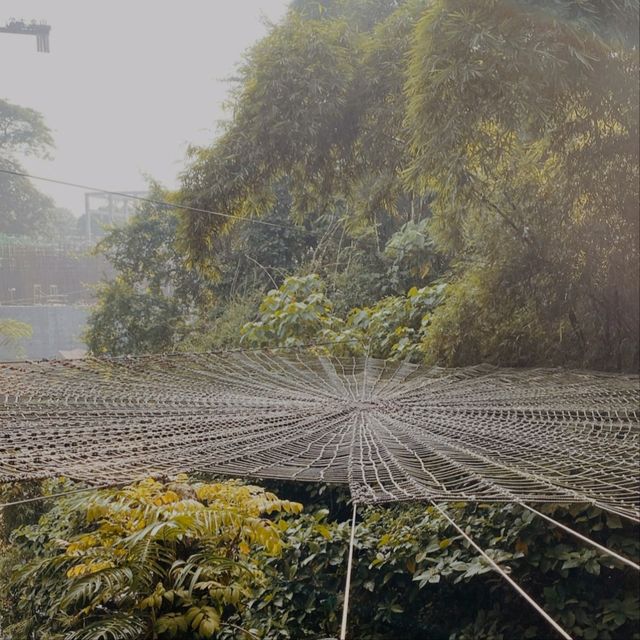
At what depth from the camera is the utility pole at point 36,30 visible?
316cm

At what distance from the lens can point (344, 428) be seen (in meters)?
1.95

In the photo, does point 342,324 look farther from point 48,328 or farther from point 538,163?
point 538,163

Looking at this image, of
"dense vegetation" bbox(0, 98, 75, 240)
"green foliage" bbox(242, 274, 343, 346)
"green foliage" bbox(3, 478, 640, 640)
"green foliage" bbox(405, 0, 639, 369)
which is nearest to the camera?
"green foliage" bbox(3, 478, 640, 640)

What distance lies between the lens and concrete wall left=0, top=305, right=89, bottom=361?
3.22 meters

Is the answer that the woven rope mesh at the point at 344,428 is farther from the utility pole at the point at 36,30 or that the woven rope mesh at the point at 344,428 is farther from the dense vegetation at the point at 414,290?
the utility pole at the point at 36,30

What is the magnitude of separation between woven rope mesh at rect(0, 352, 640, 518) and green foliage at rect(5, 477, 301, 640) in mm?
244

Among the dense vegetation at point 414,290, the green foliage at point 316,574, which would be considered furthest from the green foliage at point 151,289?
the green foliage at point 316,574

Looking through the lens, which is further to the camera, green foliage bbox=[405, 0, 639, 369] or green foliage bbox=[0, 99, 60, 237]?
green foliage bbox=[0, 99, 60, 237]

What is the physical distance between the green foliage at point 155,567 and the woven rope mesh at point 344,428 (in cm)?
24

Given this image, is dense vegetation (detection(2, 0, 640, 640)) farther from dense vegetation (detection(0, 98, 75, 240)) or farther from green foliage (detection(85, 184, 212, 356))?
dense vegetation (detection(0, 98, 75, 240))

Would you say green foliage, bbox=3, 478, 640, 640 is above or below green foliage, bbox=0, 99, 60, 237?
below

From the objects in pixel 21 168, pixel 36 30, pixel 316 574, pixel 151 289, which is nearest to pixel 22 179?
pixel 21 168

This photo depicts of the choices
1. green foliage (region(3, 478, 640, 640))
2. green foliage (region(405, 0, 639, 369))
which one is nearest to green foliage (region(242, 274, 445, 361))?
green foliage (region(405, 0, 639, 369))

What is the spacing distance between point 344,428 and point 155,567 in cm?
58
